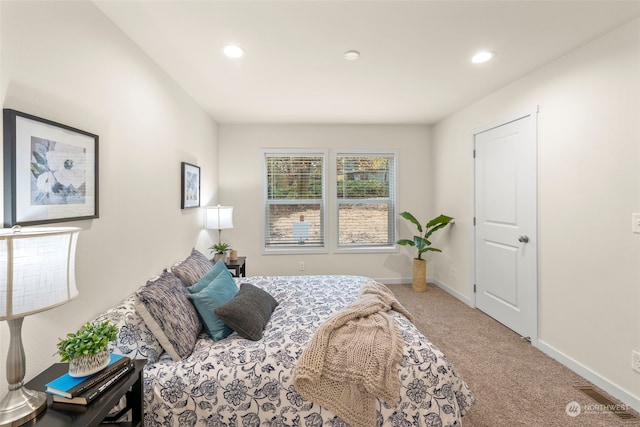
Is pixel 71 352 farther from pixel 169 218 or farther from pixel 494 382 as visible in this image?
pixel 494 382

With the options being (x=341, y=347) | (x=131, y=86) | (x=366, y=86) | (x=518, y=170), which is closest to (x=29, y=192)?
(x=131, y=86)

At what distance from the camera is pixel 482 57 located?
2359 millimetres

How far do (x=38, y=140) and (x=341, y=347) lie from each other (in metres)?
1.72

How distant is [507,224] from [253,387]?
2883 mm

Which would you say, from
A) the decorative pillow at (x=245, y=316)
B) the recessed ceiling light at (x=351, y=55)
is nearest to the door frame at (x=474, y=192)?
the recessed ceiling light at (x=351, y=55)

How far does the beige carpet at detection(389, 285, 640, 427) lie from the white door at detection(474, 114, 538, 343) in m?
0.25

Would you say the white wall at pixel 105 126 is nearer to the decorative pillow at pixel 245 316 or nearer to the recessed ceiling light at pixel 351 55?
the decorative pillow at pixel 245 316

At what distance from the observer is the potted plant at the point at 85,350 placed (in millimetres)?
1078

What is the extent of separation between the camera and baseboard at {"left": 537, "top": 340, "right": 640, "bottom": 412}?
6.20 ft

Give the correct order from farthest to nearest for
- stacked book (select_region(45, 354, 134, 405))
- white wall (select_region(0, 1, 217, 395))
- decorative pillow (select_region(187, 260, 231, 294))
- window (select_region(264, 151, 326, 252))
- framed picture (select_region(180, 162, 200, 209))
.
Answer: window (select_region(264, 151, 326, 252))
framed picture (select_region(180, 162, 200, 209))
decorative pillow (select_region(187, 260, 231, 294))
white wall (select_region(0, 1, 217, 395))
stacked book (select_region(45, 354, 134, 405))

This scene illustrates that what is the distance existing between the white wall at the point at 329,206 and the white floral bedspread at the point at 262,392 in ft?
9.40

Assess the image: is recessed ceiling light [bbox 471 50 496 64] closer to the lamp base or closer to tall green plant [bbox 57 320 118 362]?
tall green plant [bbox 57 320 118 362]

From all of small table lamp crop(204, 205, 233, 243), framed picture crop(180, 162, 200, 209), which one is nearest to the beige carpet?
small table lamp crop(204, 205, 233, 243)

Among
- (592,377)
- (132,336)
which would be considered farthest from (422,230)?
(132,336)
